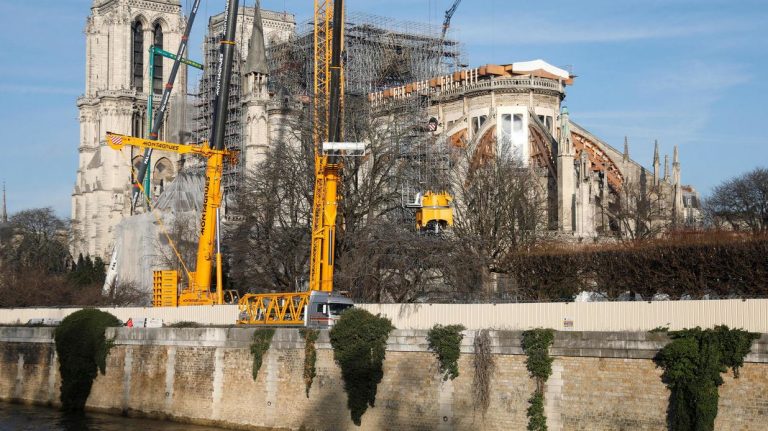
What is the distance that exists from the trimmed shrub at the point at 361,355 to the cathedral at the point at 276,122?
978 inches

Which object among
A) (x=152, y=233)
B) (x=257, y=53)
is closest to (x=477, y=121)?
(x=257, y=53)

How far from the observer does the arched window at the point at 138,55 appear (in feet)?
334

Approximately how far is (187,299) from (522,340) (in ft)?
68.3

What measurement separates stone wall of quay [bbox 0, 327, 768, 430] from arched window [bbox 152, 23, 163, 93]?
6281cm

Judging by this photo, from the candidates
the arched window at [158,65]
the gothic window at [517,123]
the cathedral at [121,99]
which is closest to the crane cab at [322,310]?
the gothic window at [517,123]

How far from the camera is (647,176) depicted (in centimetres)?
6341

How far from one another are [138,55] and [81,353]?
66297 mm

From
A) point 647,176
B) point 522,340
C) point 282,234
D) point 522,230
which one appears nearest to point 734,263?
point 522,340

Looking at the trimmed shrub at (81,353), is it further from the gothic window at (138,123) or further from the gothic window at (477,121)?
the gothic window at (138,123)

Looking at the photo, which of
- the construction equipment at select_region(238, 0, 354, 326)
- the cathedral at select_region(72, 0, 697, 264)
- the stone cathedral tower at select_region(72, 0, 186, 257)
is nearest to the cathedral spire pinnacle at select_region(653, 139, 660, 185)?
the cathedral at select_region(72, 0, 697, 264)

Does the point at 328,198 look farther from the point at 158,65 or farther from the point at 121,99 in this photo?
the point at 158,65

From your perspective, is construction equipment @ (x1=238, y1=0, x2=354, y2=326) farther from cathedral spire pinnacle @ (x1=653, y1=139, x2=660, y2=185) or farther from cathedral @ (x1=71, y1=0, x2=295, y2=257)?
cathedral @ (x1=71, y1=0, x2=295, y2=257)

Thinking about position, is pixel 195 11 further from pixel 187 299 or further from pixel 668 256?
pixel 668 256

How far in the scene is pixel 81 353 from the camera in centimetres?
3925
